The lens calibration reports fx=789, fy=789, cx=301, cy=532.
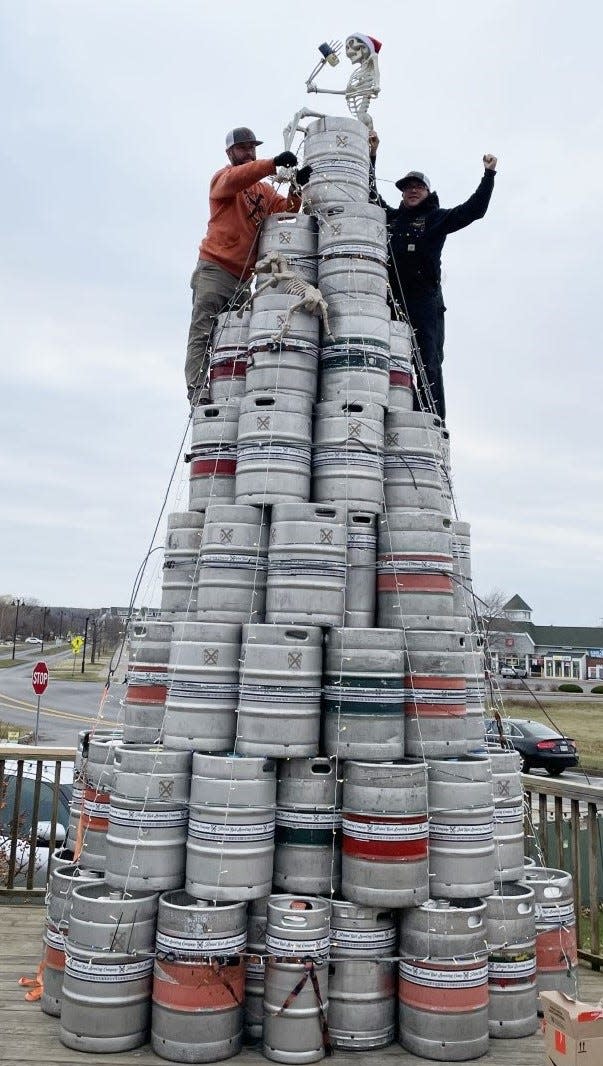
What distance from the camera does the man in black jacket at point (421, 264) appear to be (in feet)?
23.0

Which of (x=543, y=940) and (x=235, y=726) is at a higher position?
(x=235, y=726)

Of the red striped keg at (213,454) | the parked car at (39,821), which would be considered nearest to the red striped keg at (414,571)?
the red striped keg at (213,454)

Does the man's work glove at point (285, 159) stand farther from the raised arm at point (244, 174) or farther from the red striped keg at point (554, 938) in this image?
the red striped keg at point (554, 938)

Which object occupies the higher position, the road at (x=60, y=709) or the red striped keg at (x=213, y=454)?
the red striped keg at (x=213, y=454)

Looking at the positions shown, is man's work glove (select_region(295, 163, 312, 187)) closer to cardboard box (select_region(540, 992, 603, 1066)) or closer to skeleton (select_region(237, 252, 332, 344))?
skeleton (select_region(237, 252, 332, 344))

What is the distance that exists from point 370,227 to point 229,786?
395cm

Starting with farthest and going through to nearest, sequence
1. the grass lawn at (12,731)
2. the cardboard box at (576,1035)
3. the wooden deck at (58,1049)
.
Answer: the grass lawn at (12,731)
the wooden deck at (58,1049)
the cardboard box at (576,1035)

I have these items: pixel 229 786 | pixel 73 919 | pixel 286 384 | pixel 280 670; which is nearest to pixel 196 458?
pixel 286 384

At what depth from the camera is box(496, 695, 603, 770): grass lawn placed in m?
22.4

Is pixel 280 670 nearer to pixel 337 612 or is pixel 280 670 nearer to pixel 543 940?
pixel 337 612

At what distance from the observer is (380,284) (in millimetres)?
5621

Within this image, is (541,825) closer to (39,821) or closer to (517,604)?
(39,821)

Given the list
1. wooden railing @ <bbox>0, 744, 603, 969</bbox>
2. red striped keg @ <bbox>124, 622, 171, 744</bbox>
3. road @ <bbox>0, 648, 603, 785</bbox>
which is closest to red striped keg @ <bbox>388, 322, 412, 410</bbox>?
red striped keg @ <bbox>124, 622, 171, 744</bbox>

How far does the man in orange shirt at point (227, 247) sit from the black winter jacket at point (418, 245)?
3.55 feet
